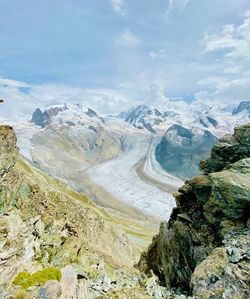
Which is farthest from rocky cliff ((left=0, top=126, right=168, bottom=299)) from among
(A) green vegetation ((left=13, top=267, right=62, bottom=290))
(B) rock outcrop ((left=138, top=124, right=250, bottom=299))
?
(B) rock outcrop ((left=138, top=124, right=250, bottom=299))

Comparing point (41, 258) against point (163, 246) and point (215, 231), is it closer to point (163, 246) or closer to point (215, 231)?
point (163, 246)

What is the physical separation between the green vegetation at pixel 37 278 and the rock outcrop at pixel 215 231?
34.0 ft

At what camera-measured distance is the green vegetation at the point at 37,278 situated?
2247 cm

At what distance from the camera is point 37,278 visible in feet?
76.0

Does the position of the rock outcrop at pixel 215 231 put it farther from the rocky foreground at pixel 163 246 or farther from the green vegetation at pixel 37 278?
the green vegetation at pixel 37 278

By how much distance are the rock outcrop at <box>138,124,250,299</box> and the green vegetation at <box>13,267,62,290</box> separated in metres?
10.4

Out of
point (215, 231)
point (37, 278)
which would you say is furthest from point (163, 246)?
point (37, 278)

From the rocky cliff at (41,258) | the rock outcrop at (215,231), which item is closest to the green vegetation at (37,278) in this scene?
the rocky cliff at (41,258)

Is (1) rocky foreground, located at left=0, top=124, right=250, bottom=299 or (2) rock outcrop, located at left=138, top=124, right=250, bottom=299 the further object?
(2) rock outcrop, located at left=138, top=124, right=250, bottom=299

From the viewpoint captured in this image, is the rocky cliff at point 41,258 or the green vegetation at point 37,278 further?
the rocky cliff at point 41,258

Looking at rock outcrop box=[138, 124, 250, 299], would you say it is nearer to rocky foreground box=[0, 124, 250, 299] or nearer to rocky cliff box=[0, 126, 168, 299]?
rocky foreground box=[0, 124, 250, 299]

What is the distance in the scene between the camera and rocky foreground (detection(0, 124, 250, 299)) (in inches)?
909

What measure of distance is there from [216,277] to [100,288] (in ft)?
29.8

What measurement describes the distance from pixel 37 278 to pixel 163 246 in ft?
70.4
